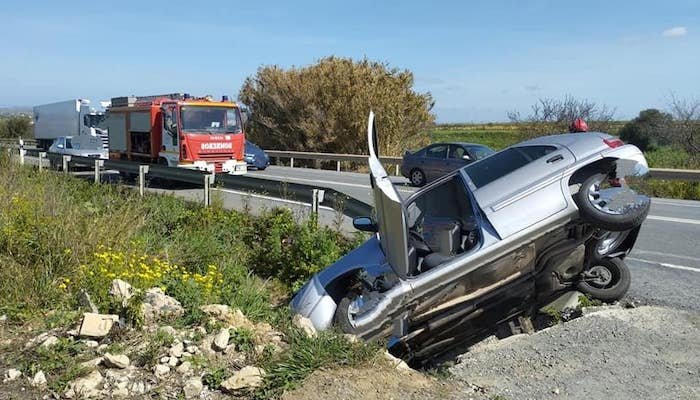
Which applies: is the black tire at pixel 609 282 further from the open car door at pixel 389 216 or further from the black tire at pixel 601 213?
the open car door at pixel 389 216

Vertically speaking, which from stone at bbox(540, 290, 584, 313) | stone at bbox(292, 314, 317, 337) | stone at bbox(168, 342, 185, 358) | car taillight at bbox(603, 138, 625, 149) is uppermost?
car taillight at bbox(603, 138, 625, 149)

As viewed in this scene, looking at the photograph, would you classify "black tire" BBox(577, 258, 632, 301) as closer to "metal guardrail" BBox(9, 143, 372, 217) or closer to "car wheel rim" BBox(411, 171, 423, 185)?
"metal guardrail" BBox(9, 143, 372, 217)

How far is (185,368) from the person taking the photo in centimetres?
366

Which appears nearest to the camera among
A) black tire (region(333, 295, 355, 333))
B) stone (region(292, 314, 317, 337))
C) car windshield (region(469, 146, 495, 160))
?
stone (region(292, 314, 317, 337))

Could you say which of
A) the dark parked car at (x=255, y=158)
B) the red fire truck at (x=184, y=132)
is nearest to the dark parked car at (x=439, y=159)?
the red fire truck at (x=184, y=132)

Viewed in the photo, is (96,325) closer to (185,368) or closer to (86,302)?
(86,302)

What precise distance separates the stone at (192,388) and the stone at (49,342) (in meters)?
0.99

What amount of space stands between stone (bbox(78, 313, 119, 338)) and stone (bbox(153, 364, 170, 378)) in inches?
22.0

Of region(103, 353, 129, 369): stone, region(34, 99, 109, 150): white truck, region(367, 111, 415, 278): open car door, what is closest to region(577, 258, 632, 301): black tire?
region(367, 111, 415, 278): open car door

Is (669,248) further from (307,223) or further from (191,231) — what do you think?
(191,231)

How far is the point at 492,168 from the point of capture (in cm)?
511

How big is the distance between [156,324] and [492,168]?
2795 mm

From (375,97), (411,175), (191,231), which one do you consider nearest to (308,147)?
(375,97)

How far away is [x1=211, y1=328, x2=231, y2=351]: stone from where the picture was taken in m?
3.85
